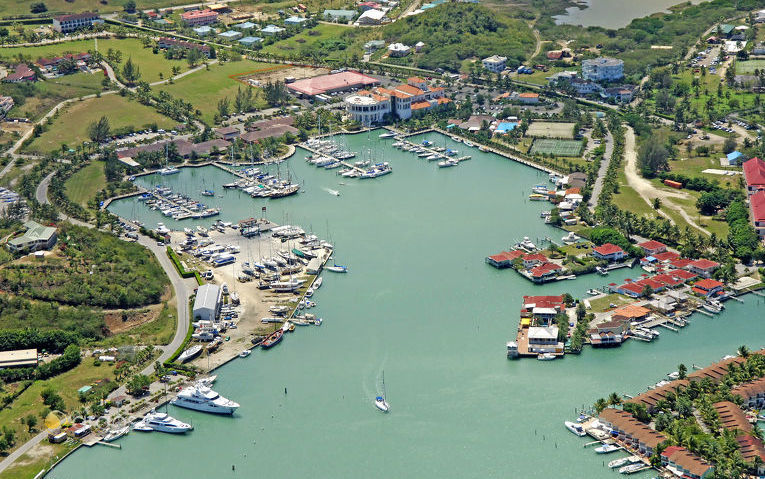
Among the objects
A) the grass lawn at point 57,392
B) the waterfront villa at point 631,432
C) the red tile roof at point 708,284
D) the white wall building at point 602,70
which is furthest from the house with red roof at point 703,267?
the white wall building at point 602,70

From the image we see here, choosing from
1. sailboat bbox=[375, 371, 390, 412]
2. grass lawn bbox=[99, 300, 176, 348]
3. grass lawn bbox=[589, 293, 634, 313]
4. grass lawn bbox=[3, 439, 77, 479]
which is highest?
grass lawn bbox=[589, 293, 634, 313]

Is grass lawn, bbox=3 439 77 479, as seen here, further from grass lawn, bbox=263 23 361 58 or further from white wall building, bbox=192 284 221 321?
grass lawn, bbox=263 23 361 58

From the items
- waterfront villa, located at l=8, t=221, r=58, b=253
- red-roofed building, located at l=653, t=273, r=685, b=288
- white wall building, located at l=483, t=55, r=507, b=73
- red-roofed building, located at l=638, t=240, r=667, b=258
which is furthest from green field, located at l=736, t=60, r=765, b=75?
waterfront villa, located at l=8, t=221, r=58, b=253

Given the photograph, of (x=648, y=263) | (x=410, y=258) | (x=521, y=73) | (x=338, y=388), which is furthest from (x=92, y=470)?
(x=521, y=73)

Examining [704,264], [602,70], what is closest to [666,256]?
[704,264]

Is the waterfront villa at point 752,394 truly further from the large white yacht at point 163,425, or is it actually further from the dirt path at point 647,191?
the large white yacht at point 163,425

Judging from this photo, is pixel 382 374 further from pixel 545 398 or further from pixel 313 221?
pixel 313 221

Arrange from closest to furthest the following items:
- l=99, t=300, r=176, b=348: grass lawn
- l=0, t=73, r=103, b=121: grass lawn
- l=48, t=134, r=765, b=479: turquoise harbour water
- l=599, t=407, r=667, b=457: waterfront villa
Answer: l=599, t=407, r=667, b=457: waterfront villa → l=48, t=134, r=765, b=479: turquoise harbour water → l=99, t=300, r=176, b=348: grass lawn → l=0, t=73, r=103, b=121: grass lawn

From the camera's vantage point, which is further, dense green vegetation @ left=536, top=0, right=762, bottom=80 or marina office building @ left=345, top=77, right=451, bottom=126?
dense green vegetation @ left=536, top=0, right=762, bottom=80
